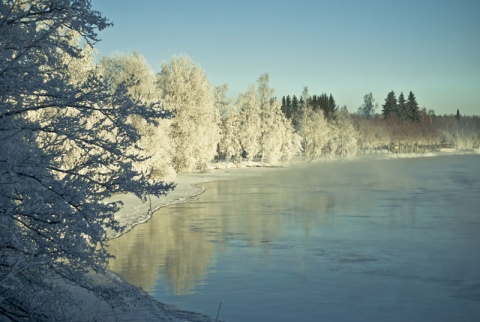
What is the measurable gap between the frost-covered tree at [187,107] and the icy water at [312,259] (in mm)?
22686

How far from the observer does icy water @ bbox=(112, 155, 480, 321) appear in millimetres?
15594

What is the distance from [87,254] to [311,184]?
4704 cm

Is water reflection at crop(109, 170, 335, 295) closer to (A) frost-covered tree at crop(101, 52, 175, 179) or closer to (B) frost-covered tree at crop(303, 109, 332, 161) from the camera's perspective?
(A) frost-covered tree at crop(101, 52, 175, 179)

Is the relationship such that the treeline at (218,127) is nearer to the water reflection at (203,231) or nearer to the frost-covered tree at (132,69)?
the frost-covered tree at (132,69)

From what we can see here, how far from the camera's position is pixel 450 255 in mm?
21875

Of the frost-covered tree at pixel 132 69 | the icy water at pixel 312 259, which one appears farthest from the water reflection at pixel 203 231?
the frost-covered tree at pixel 132 69

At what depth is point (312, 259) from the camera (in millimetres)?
21297

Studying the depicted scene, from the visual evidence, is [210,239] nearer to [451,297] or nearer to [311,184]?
[451,297]

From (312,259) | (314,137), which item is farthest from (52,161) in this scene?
(314,137)

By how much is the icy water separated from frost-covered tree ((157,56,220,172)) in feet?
74.4

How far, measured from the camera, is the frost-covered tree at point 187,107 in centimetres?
6116

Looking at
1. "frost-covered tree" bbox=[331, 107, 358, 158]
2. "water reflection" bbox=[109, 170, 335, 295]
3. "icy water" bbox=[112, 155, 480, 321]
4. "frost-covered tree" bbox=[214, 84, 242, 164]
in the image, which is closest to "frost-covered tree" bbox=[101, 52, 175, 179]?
"water reflection" bbox=[109, 170, 335, 295]

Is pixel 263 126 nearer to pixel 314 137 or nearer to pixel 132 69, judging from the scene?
pixel 314 137

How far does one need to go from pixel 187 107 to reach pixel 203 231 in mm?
36625
